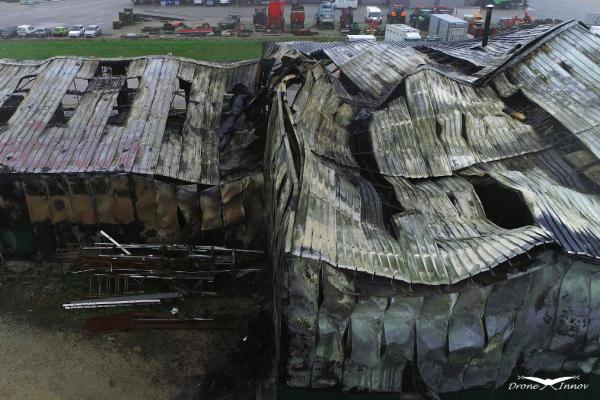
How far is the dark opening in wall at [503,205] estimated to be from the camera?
11320mm

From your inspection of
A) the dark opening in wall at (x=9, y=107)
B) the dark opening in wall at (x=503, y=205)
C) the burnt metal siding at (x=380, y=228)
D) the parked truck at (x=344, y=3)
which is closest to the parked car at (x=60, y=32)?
the parked truck at (x=344, y=3)

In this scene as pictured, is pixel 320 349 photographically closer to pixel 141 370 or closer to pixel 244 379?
pixel 244 379

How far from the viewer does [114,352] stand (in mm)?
13383

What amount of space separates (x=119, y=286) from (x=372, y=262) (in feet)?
30.5

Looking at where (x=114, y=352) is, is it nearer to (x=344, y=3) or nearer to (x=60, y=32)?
(x=60, y=32)

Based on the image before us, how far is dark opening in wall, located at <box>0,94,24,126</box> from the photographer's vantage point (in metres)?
18.1

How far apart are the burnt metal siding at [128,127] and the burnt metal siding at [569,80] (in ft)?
35.2

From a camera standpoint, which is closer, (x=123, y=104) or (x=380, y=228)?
(x=380, y=228)

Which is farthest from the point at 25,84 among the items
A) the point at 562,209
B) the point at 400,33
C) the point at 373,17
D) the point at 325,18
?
the point at 373,17

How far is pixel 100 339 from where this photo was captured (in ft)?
45.1

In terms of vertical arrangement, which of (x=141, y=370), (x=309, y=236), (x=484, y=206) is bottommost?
(x=141, y=370)

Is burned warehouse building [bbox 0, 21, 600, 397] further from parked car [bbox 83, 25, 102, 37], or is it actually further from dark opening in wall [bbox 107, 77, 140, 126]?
parked car [bbox 83, 25, 102, 37]

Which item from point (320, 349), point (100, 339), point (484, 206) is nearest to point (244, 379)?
point (320, 349)

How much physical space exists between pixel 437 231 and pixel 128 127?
1137cm
